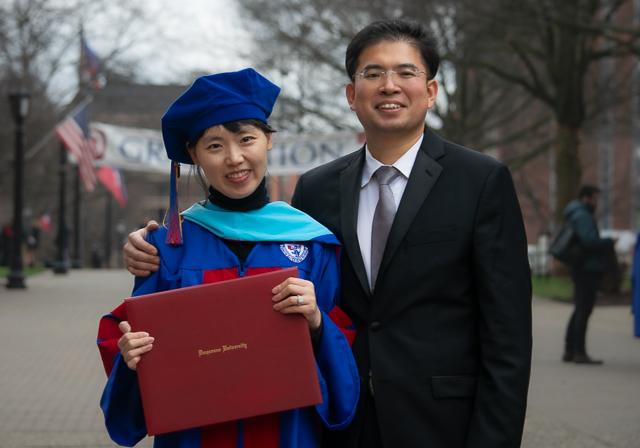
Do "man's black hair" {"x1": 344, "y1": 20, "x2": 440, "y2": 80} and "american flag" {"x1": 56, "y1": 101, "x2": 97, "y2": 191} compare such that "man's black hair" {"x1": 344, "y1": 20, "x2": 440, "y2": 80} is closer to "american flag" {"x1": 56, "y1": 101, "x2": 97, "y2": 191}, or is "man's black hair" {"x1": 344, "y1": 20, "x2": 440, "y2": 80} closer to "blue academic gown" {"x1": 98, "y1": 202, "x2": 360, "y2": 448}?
"blue academic gown" {"x1": 98, "y1": 202, "x2": 360, "y2": 448}

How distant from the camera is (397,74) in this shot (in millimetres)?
3234

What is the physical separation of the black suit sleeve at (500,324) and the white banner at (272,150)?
16.8 m

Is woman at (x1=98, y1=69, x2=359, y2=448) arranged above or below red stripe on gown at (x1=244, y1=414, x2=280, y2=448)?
above

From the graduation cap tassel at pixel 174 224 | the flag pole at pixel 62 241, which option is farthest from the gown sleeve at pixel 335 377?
the flag pole at pixel 62 241

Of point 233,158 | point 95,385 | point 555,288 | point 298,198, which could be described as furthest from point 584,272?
point 555,288

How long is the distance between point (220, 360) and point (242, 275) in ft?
0.87

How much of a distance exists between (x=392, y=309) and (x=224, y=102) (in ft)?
2.51

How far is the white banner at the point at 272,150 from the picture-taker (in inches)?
816

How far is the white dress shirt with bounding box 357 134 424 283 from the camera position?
3250 mm

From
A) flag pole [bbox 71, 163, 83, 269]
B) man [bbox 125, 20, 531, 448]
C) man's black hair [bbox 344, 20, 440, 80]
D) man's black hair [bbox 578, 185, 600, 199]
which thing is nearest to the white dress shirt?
man [bbox 125, 20, 531, 448]

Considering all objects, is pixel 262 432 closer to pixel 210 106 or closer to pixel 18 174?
pixel 210 106

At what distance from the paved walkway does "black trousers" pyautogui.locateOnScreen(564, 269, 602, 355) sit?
24cm

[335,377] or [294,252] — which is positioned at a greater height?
[294,252]

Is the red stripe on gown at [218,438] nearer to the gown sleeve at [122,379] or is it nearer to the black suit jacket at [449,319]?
the gown sleeve at [122,379]
